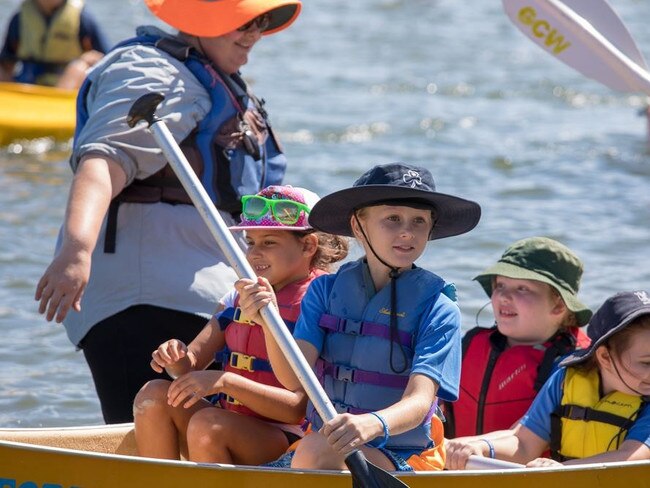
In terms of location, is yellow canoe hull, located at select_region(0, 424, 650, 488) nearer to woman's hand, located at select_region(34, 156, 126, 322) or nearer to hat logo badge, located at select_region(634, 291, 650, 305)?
woman's hand, located at select_region(34, 156, 126, 322)

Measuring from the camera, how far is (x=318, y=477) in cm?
283

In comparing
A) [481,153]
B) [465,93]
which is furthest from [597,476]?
[465,93]

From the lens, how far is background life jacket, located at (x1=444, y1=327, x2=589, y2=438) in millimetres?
3727

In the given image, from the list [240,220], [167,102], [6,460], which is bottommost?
[6,460]

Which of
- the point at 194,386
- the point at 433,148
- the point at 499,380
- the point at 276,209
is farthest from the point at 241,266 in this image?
the point at 433,148

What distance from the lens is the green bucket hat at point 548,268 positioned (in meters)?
3.77

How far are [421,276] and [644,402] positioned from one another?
64cm

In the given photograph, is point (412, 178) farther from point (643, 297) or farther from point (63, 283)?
point (63, 283)

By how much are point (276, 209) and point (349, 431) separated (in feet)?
2.43

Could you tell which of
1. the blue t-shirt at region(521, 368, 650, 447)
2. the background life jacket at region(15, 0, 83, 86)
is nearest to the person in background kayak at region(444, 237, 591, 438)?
the blue t-shirt at region(521, 368, 650, 447)

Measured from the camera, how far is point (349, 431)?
2742mm

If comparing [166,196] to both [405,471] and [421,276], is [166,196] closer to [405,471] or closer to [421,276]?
[421,276]

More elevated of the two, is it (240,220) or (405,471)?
(240,220)

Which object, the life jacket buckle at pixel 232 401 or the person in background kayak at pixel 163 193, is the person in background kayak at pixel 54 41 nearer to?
the person in background kayak at pixel 163 193
